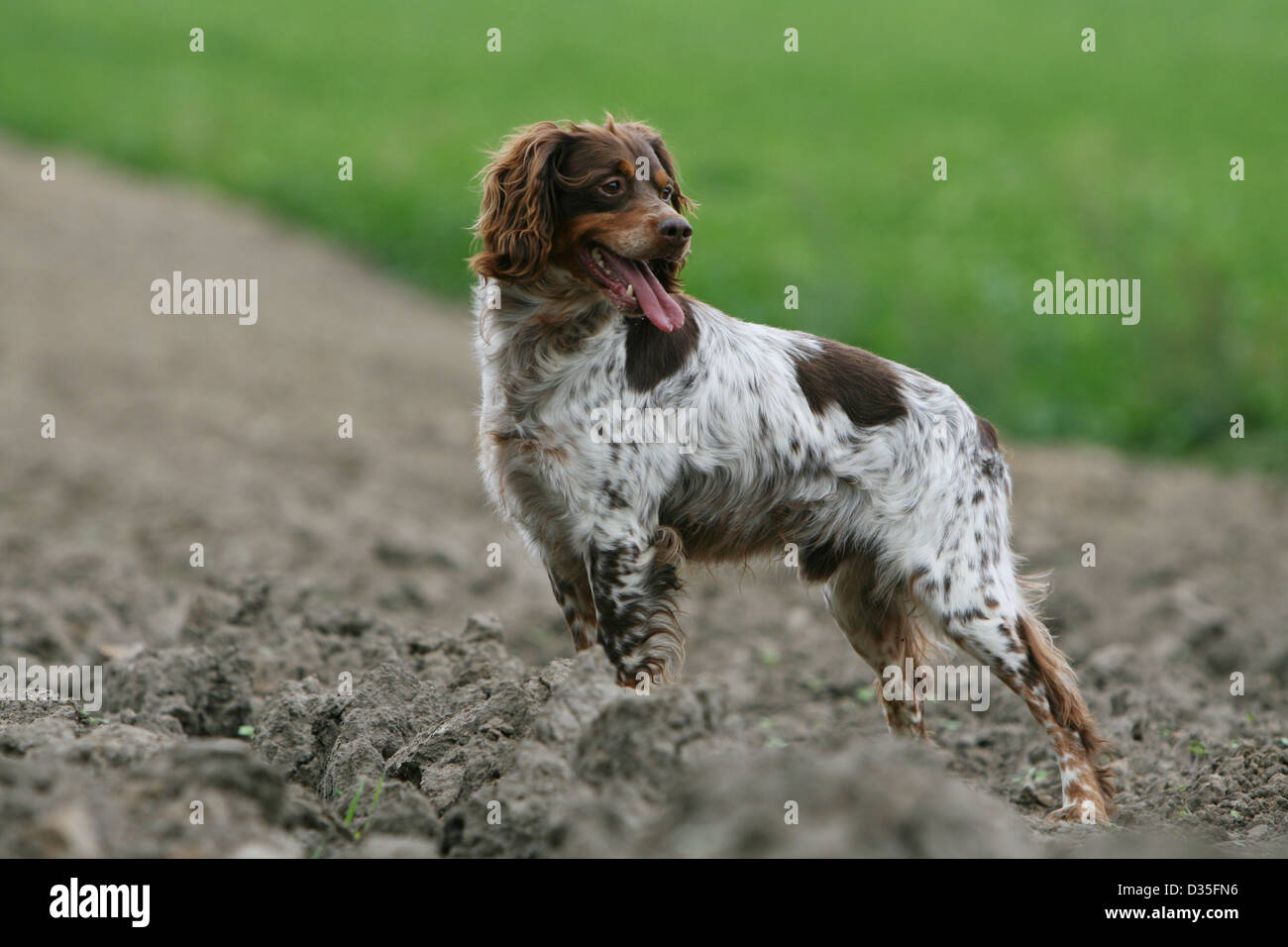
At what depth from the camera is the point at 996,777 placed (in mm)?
6074

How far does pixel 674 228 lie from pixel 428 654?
7.75ft

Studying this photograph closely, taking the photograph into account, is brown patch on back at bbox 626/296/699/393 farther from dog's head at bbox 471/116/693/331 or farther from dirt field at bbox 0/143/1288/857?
dirt field at bbox 0/143/1288/857

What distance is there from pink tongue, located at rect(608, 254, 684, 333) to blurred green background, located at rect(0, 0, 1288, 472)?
685mm

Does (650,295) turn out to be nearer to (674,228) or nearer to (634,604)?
(674,228)

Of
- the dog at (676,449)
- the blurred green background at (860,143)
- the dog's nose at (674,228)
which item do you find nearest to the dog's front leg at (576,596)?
the dog at (676,449)

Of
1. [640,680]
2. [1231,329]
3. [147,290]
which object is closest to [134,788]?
[640,680]

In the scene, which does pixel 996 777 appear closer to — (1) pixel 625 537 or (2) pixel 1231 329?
(1) pixel 625 537

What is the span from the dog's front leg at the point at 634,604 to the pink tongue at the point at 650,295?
2.22 feet

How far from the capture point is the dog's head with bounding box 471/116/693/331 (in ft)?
15.9

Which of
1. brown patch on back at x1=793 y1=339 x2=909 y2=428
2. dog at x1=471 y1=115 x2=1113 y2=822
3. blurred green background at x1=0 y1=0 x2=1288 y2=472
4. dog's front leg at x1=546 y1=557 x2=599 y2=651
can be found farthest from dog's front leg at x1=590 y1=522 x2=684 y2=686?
blurred green background at x1=0 y1=0 x2=1288 y2=472

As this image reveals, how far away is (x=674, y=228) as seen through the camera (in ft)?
15.5

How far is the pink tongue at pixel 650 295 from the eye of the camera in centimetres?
480

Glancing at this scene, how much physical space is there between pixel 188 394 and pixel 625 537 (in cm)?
1021

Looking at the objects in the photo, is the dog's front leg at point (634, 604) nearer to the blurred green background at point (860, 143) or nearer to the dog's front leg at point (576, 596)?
the dog's front leg at point (576, 596)
